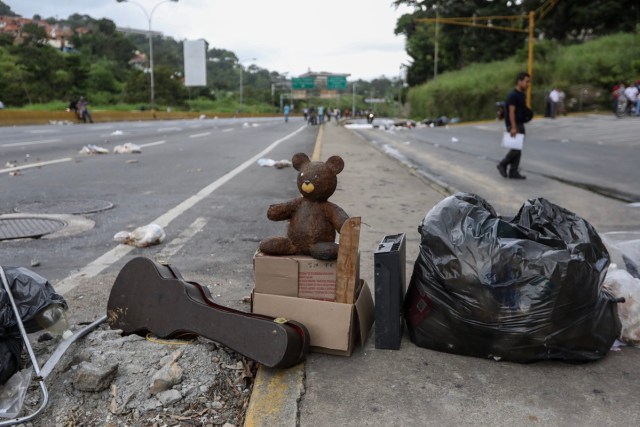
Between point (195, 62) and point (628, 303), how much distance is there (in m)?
76.8

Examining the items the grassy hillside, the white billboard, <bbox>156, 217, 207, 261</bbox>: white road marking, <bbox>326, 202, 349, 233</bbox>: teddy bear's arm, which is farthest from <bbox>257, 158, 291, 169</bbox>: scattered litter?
the white billboard

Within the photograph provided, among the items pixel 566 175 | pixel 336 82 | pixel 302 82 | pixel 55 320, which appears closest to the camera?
pixel 55 320

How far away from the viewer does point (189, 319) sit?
103 inches

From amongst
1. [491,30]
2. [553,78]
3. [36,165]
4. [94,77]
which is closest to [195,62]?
[94,77]

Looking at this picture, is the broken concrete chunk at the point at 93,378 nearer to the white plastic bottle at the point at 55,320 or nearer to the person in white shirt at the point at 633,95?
the white plastic bottle at the point at 55,320

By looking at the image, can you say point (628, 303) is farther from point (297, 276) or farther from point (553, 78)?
point (553, 78)

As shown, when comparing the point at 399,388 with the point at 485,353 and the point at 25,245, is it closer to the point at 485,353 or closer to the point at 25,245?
the point at 485,353

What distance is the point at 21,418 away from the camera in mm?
2180

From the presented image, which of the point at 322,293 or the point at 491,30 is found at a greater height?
the point at 491,30

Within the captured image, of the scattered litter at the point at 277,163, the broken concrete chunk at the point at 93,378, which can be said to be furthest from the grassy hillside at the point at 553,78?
the broken concrete chunk at the point at 93,378

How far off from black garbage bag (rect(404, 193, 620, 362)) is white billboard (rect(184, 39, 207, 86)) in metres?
74.8

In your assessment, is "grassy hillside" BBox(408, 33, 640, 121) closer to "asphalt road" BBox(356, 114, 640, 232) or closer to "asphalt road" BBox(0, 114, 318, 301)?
"asphalt road" BBox(356, 114, 640, 232)

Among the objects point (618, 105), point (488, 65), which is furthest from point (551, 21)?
point (618, 105)

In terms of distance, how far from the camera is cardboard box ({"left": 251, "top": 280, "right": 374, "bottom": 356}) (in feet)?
8.59
